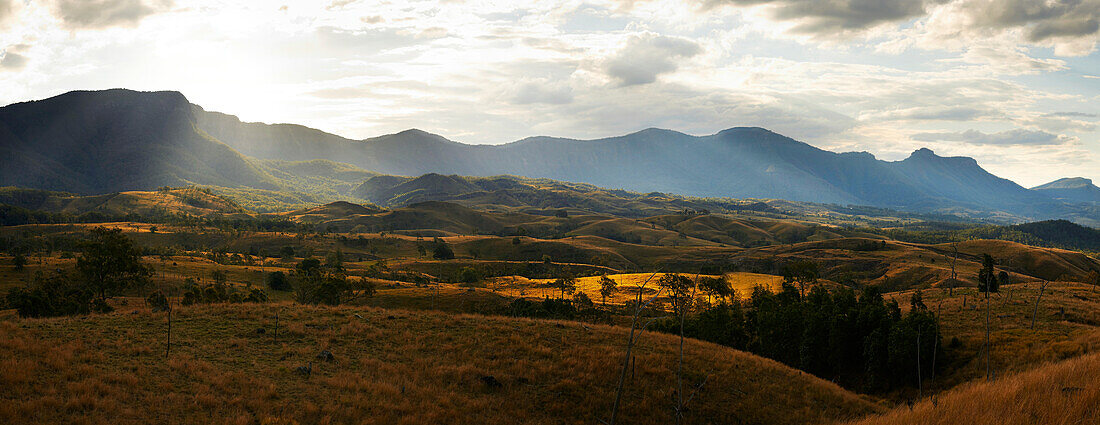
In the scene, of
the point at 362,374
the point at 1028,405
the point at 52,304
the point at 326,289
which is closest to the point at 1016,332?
the point at 1028,405

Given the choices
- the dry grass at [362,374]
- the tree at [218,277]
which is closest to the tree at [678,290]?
the dry grass at [362,374]

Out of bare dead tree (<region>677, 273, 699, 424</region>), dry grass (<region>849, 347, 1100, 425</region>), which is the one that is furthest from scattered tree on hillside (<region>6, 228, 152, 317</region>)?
dry grass (<region>849, 347, 1100, 425</region>)

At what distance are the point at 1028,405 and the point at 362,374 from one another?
1070 inches

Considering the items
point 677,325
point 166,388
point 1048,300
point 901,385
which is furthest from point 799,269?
point 166,388

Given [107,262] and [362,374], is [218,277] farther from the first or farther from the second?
[362,374]

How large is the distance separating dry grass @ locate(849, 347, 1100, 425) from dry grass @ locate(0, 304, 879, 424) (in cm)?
1356

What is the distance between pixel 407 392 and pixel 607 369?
1252cm

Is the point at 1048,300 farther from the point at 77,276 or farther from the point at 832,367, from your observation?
the point at 77,276

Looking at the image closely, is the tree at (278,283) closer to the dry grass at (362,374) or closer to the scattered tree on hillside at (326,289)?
the scattered tree on hillside at (326,289)

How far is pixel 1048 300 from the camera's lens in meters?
64.3

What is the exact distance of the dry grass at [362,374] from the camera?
20.7 meters

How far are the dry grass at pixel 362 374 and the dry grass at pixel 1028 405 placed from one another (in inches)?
534

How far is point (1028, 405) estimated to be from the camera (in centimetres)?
1229

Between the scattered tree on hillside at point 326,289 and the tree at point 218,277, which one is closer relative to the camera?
the scattered tree on hillside at point 326,289
